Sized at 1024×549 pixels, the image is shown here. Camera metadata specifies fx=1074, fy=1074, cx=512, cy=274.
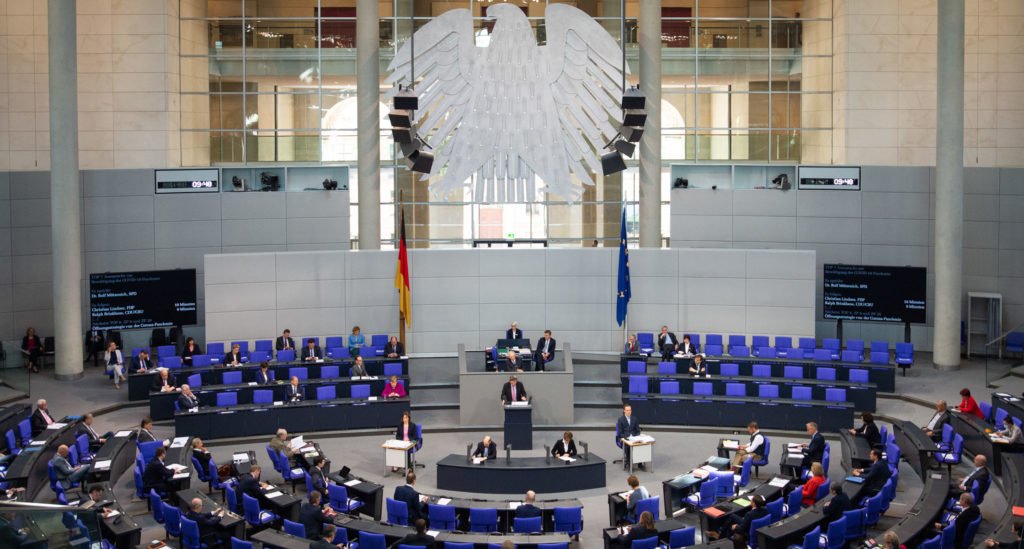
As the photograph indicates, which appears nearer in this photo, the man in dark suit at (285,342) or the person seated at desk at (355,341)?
the person seated at desk at (355,341)

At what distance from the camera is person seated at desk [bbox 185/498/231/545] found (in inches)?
543

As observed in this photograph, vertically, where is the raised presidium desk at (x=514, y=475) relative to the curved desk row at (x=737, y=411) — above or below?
below

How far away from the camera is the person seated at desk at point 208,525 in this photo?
13.8 meters

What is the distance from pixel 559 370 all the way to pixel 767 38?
40.3 feet

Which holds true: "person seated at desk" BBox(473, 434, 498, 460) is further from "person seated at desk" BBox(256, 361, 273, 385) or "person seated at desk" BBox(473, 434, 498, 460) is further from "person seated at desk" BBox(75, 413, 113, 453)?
"person seated at desk" BBox(75, 413, 113, 453)

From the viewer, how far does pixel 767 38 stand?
28.8m

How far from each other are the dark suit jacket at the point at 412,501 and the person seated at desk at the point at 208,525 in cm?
228

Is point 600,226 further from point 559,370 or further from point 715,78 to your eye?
point 559,370

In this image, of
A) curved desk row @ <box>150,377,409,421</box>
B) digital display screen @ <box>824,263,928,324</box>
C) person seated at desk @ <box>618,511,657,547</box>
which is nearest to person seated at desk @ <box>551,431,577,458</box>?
person seated at desk @ <box>618,511,657,547</box>

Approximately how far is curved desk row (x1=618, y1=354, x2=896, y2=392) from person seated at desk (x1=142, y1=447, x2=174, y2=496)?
10.0 metres

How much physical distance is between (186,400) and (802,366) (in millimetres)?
12221

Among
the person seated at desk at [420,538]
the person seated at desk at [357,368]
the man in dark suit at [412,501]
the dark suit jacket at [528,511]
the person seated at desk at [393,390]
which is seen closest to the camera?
the person seated at desk at [420,538]

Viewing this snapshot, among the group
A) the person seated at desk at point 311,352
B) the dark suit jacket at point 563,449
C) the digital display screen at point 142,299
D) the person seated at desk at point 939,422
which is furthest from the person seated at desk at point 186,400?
the person seated at desk at point 939,422

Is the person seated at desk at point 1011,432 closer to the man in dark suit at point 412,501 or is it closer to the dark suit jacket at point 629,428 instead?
the dark suit jacket at point 629,428
